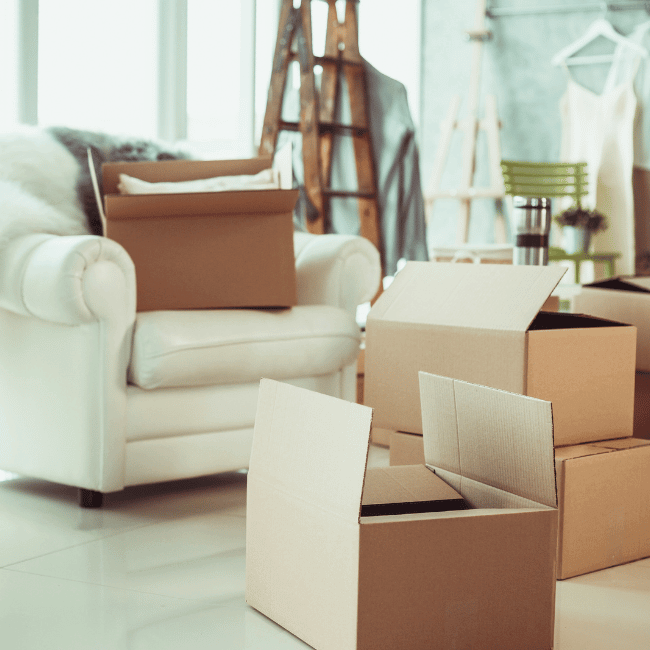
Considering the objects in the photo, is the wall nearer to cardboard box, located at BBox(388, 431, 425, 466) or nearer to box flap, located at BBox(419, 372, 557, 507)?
cardboard box, located at BBox(388, 431, 425, 466)

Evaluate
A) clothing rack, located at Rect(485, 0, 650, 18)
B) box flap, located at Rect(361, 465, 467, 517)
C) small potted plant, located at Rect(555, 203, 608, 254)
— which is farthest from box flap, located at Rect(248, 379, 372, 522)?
clothing rack, located at Rect(485, 0, 650, 18)

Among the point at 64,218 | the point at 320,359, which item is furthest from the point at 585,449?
the point at 64,218

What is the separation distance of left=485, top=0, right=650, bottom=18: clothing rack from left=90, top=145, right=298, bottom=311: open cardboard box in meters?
3.59

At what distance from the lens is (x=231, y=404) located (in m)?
1.93

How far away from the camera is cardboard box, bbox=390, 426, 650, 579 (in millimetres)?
1359

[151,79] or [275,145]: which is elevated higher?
[151,79]

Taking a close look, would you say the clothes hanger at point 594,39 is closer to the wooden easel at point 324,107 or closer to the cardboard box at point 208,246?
the wooden easel at point 324,107

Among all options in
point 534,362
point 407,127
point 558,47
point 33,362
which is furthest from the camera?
point 558,47

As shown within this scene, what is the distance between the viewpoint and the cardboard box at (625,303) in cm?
170

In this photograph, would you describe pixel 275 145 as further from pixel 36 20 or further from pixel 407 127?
pixel 36 20

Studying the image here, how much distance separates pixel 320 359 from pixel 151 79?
76.1 inches

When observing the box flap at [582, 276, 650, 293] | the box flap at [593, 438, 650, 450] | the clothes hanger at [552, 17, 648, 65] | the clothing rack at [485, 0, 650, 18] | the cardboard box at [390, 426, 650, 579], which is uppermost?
the clothing rack at [485, 0, 650, 18]

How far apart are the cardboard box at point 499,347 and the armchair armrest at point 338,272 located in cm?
60

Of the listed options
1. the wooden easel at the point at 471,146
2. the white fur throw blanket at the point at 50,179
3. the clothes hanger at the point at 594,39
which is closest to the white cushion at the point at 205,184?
the white fur throw blanket at the point at 50,179
